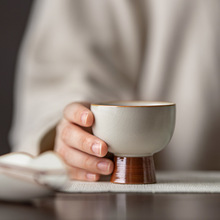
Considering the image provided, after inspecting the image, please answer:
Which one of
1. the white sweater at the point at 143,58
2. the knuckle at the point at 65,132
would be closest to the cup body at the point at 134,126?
the knuckle at the point at 65,132

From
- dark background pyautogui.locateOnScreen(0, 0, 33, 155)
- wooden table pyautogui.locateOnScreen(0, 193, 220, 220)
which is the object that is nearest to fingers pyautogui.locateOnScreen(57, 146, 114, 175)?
wooden table pyautogui.locateOnScreen(0, 193, 220, 220)

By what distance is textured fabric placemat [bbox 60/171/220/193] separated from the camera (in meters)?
0.65

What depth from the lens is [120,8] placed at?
1.34m

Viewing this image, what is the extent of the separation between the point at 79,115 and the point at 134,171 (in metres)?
Answer: 0.12

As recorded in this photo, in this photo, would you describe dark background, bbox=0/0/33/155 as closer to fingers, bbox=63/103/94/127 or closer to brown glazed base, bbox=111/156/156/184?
fingers, bbox=63/103/94/127

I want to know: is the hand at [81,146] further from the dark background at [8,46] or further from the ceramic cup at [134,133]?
the dark background at [8,46]

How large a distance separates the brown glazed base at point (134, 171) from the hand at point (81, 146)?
0.8 inches

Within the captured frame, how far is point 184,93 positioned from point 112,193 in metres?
0.71

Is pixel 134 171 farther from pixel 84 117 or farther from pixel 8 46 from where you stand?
pixel 8 46

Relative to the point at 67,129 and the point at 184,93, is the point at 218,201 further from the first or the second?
the point at 184,93

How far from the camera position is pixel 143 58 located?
139 centimetres

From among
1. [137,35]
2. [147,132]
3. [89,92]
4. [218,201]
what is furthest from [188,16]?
[218,201]

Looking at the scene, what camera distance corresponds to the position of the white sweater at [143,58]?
1.27m

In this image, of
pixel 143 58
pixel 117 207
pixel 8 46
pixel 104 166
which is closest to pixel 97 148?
pixel 104 166
